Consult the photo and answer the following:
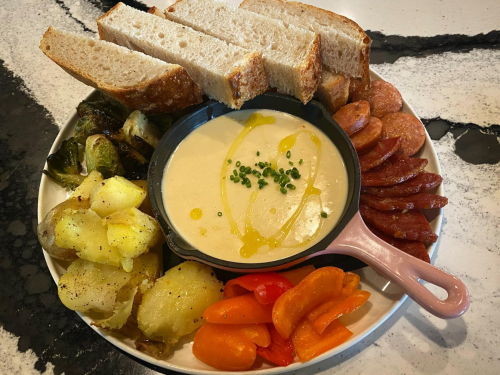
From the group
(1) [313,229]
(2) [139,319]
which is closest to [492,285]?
(1) [313,229]

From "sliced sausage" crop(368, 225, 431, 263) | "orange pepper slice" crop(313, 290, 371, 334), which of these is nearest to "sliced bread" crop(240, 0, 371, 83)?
"sliced sausage" crop(368, 225, 431, 263)

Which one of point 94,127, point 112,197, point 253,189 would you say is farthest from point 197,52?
point 112,197

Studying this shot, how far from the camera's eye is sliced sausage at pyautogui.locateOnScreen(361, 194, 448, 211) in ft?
5.80

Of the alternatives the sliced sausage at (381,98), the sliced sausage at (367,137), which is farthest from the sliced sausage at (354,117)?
the sliced sausage at (381,98)

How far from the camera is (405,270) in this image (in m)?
1.50

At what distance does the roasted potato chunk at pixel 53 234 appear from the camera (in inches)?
71.1

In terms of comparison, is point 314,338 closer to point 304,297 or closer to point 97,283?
point 304,297

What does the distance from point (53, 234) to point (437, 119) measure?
2.32 meters

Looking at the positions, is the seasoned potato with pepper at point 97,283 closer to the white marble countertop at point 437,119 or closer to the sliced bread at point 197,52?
the white marble countertop at point 437,119

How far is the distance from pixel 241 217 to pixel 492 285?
1.24 m

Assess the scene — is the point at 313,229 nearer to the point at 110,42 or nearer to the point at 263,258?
the point at 263,258

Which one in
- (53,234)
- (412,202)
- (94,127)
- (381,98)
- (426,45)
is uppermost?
(426,45)

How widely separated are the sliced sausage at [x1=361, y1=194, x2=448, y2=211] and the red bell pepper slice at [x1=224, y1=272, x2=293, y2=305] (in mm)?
566

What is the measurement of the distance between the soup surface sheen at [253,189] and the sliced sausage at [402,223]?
16cm
